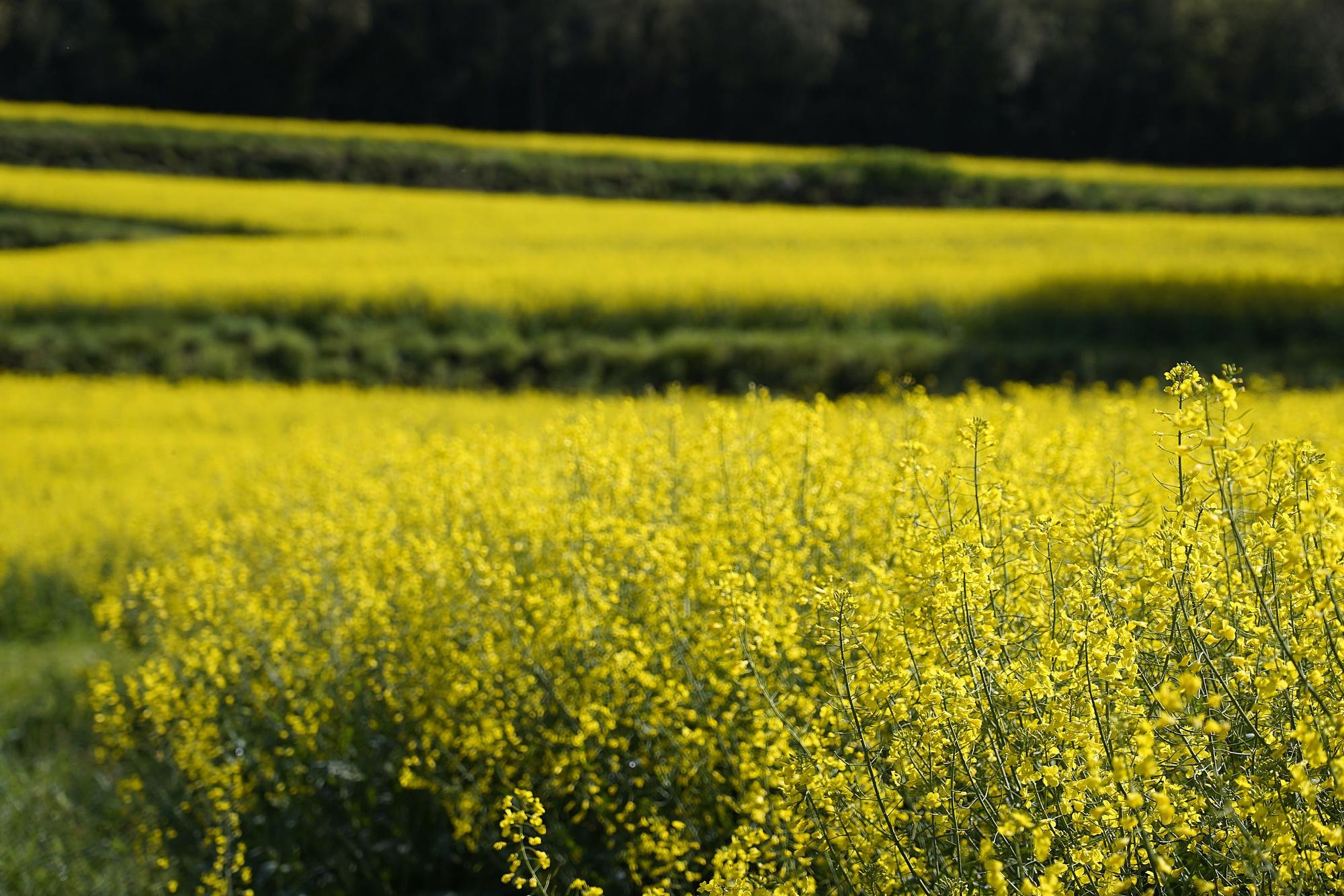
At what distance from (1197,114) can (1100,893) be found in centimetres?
4488

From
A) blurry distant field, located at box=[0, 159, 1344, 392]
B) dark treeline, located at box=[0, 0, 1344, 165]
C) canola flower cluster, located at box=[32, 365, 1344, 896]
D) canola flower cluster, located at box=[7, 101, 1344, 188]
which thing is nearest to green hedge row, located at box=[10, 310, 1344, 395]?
blurry distant field, located at box=[0, 159, 1344, 392]

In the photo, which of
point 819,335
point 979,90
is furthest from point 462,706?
point 979,90

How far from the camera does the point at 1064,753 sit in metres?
2.01

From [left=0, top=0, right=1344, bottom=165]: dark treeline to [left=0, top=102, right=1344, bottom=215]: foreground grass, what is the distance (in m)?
10.4

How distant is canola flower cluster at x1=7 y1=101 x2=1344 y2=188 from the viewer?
30.1 metres

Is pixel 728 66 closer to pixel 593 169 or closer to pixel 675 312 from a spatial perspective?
pixel 593 169

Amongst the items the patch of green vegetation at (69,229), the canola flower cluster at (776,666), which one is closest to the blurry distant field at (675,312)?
the patch of green vegetation at (69,229)

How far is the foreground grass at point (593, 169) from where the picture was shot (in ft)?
96.8

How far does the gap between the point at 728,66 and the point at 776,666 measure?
42.8m

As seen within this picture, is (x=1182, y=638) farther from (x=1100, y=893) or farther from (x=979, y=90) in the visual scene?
(x=979, y=90)

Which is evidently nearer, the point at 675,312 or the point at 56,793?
the point at 56,793

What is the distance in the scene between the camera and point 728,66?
141 feet

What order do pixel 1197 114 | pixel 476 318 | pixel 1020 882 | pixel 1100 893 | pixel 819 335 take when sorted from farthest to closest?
pixel 1197 114
pixel 476 318
pixel 819 335
pixel 1020 882
pixel 1100 893

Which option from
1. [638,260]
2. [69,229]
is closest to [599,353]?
[638,260]
